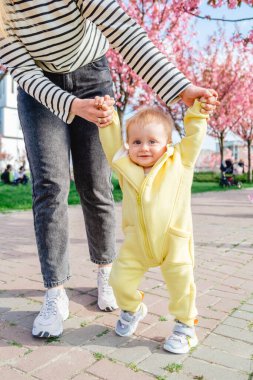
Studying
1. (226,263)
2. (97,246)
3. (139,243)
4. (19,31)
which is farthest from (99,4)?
(226,263)

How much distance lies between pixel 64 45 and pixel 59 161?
23.4 inches

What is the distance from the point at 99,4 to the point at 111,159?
2.40 feet

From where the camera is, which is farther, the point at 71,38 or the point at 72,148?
the point at 72,148

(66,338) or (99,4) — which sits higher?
(99,4)

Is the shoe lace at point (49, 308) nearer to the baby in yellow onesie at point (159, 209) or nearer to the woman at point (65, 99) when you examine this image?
the woman at point (65, 99)

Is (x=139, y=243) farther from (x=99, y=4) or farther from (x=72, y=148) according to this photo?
(x=99, y=4)

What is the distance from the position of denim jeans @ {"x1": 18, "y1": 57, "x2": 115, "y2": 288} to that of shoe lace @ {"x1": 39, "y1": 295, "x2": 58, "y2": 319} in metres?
0.08

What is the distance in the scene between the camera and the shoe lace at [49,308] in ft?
7.09

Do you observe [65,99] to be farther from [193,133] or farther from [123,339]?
[123,339]

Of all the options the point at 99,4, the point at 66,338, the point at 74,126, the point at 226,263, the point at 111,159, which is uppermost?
the point at 99,4

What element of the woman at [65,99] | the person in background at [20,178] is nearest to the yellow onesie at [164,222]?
the woman at [65,99]

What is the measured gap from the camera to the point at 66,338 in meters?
2.09

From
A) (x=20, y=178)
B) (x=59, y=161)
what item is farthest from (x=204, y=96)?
(x=20, y=178)

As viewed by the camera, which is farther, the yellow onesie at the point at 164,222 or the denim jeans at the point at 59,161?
the denim jeans at the point at 59,161
